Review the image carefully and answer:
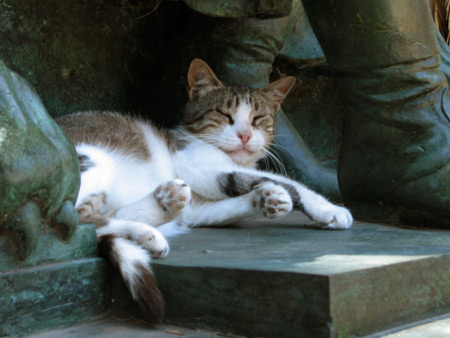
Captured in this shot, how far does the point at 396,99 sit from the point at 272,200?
51cm

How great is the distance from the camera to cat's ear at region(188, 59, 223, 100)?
2.55 m

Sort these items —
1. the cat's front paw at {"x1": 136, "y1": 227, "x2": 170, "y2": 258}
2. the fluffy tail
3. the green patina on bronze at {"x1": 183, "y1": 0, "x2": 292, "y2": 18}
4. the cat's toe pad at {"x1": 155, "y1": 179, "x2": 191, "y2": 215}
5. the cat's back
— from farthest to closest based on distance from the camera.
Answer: the green patina on bronze at {"x1": 183, "y1": 0, "x2": 292, "y2": 18} → the cat's back → the cat's toe pad at {"x1": 155, "y1": 179, "x2": 191, "y2": 215} → the cat's front paw at {"x1": 136, "y1": 227, "x2": 170, "y2": 258} → the fluffy tail

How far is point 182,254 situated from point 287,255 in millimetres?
248

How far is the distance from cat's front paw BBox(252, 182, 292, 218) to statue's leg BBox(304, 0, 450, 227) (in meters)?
0.31

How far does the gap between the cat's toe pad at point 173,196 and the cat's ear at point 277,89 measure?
103 centimetres

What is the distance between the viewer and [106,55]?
2617 mm

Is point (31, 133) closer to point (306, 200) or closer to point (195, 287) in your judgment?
point (195, 287)

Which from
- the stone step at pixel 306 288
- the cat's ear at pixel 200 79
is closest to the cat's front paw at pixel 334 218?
the stone step at pixel 306 288

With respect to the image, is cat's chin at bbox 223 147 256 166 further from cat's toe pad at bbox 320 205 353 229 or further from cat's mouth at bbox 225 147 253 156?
cat's toe pad at bbox 320 205 353 229

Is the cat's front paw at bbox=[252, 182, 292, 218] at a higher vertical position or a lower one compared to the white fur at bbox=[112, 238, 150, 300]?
lower

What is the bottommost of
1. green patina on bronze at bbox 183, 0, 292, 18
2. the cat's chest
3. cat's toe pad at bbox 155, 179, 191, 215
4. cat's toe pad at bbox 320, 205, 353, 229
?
cat's toe pad at bbox 320, 205, 353, 229

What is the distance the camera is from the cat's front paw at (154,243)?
1.47 m

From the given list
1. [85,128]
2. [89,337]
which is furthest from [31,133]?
[85,128]

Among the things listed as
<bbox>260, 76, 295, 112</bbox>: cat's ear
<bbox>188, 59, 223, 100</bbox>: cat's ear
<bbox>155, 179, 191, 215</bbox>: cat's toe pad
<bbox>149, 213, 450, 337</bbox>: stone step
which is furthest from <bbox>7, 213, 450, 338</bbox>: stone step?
<bbox>260, 76, 295, 112</bbox>: cat's ear
